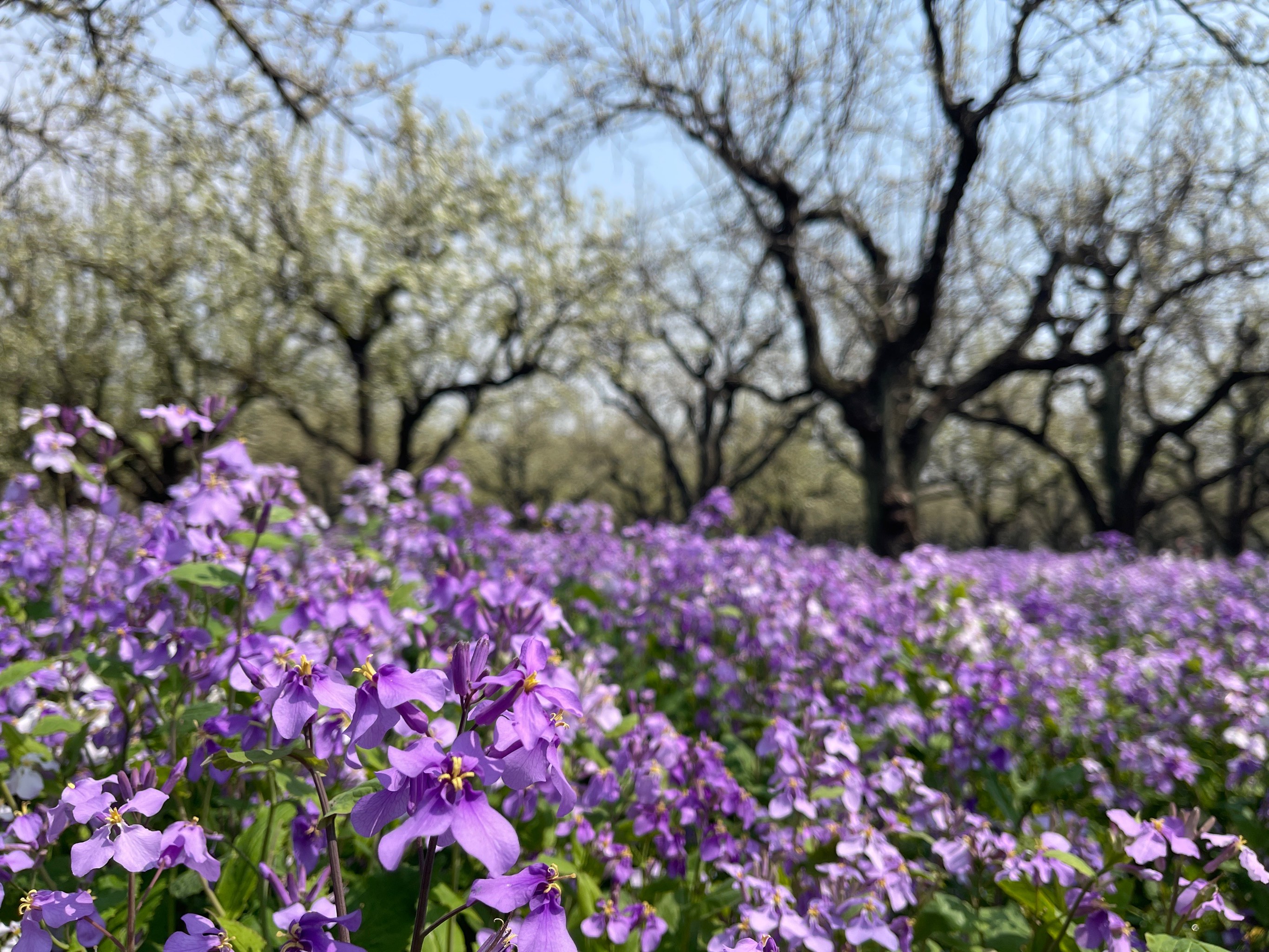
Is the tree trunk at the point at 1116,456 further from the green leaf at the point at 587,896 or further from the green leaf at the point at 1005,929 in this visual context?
the green leaf at the point at 587,896

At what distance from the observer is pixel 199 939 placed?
1188 millimetres

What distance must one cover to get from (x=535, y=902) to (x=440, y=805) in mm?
237

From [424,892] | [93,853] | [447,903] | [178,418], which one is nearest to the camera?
[424,892]

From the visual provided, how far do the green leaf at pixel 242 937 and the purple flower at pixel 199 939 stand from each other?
0.50 ft

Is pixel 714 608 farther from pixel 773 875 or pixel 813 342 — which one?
pixel 813 342

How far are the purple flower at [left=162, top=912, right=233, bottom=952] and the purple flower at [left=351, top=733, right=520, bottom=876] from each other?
0.43 meters

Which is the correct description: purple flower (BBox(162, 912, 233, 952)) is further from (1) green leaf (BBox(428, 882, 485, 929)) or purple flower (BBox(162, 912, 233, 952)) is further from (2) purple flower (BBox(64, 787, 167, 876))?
(1) green leaf (BBox(428, 882, 485, 929))

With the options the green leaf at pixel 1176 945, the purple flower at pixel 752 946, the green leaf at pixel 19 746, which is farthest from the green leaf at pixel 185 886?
the green leaf at pixel 1176 945

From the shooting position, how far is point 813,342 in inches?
474

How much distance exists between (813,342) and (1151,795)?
359 inches

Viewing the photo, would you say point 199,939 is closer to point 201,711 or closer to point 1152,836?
point 201,711

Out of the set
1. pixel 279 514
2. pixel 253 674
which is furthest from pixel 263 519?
pixel 253 674

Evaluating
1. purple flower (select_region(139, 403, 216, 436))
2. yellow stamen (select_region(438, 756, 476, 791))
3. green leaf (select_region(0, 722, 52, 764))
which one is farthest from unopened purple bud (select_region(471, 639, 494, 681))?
green leaf (select_region(0, 722, 52, 764))

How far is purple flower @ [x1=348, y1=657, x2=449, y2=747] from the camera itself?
3.54ft
